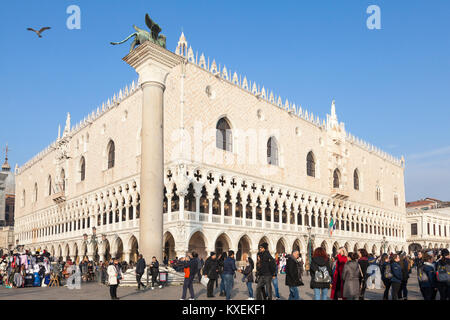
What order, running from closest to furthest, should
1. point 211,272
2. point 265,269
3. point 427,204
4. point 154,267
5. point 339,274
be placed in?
point 339,274
point 265,269
point 211,272
point 154,267
point 427,204

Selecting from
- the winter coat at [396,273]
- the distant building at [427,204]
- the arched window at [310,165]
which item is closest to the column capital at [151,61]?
the winter coat at [396,273]

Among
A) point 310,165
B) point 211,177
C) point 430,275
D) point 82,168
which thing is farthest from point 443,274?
point 82,168

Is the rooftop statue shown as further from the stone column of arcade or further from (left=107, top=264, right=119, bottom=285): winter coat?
(left=107, top=264, right=119, bottom=285): winter coat

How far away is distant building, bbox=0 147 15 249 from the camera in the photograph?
5925 centimetres

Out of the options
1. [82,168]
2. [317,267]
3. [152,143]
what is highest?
[82,168]

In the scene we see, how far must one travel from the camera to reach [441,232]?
2406 inches

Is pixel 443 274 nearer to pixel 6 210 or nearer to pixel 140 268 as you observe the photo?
pixel 140 268

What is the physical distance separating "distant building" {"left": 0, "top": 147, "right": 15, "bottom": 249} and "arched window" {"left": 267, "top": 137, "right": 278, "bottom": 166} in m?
35.5

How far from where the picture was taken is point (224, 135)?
3009 centimetres

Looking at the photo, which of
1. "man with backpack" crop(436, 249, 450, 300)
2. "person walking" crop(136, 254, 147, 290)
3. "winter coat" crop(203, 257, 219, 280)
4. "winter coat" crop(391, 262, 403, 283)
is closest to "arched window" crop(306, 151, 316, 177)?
"person walking" crop(136, 254, 147, 290)

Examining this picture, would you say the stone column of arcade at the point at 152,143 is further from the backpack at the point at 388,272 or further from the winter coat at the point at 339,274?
the backpack at the point at 388,272

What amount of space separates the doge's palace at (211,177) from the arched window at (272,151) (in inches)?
2.9

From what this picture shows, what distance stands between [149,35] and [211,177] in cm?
1495
